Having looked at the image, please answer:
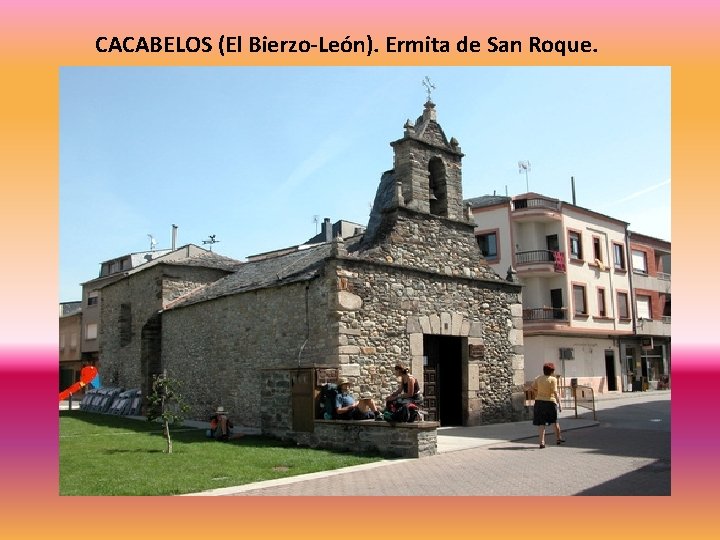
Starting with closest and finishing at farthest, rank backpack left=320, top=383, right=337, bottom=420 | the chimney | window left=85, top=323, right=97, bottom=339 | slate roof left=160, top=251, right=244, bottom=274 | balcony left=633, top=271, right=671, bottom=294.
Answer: backpack left=320, top=383, right=337, bottom=420 → slate roof left=160, top=251, right=244, bottom=274 → the chimney → balcony left=633, top=271, right=671, bottom=294 → window left=85, top=323, right=97, bottom=339

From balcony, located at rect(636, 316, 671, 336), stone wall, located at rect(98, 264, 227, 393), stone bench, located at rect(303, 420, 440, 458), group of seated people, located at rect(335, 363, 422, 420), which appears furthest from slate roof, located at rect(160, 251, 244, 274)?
balcony, located at rect(636, 316, 671, 336)

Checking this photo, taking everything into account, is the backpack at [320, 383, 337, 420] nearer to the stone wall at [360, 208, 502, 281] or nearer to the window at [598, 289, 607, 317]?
the stone wall at [360, 208, 502, 281]

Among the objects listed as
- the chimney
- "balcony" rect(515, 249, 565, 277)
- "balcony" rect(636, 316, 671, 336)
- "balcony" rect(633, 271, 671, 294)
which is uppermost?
the chimney

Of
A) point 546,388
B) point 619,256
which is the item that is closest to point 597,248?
point 619,256

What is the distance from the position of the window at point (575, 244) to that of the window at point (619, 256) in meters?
4.07

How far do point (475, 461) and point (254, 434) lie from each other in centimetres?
643

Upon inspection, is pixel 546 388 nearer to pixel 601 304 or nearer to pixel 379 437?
A: pixel 379 437

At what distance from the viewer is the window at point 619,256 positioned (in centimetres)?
3625

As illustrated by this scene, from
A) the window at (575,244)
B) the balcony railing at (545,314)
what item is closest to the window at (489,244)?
the balcony railing at (545,314)

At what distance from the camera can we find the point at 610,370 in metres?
35.4

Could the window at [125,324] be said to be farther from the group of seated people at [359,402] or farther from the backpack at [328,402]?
the backpack at [328,402]

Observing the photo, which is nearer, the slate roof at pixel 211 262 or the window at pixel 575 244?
the slate roof at pixel 211 262

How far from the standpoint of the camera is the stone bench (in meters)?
11.1

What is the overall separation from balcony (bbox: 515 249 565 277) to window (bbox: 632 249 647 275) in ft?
28.9
